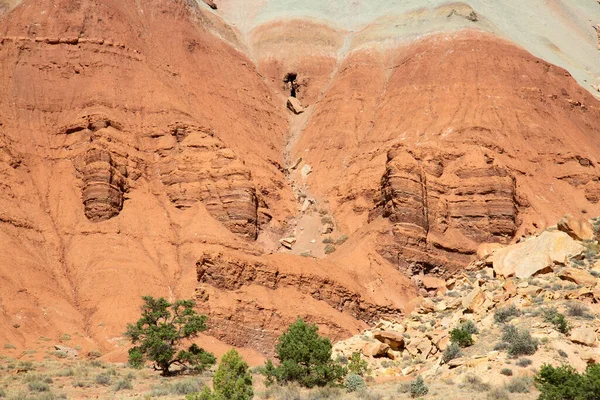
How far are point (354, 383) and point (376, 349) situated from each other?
20.2ft

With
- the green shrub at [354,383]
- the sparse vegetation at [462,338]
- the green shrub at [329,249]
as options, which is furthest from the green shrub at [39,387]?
the green shrub at [329,249]

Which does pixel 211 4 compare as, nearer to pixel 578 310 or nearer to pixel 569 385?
pixel 578 310

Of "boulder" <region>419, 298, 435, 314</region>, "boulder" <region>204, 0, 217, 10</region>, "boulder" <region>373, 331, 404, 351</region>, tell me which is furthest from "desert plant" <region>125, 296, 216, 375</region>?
"boulder" <region>204, 0, 217, 10</region>

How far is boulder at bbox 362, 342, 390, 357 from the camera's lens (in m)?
29.6

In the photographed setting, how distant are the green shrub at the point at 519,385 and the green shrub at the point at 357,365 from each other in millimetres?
7234

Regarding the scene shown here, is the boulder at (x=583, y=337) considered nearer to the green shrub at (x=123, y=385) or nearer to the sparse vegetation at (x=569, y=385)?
the sparse vegetation at (x=569, y=385)

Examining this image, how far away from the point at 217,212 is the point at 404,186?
1235 cm

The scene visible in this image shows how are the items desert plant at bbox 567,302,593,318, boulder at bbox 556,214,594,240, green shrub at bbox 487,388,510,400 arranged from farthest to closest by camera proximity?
boulder at bbox 556,214,594,240 → desert plant at bbox 567,302,593,318 → green shrub at bbox 487,388,510,400

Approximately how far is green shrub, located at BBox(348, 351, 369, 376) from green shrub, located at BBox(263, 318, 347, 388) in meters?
0.98

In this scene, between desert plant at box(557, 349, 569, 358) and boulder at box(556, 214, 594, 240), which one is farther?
boulder at box(556, 214, 594, 240)

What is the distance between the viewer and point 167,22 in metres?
71.9

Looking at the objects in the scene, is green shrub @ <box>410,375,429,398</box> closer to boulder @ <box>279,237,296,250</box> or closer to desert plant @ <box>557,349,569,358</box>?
desert plant @ <box>557,349,569,358</box>

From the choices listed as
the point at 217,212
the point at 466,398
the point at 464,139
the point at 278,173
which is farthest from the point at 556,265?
the point at 278,173

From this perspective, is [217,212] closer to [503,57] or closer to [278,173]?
[278,173]
